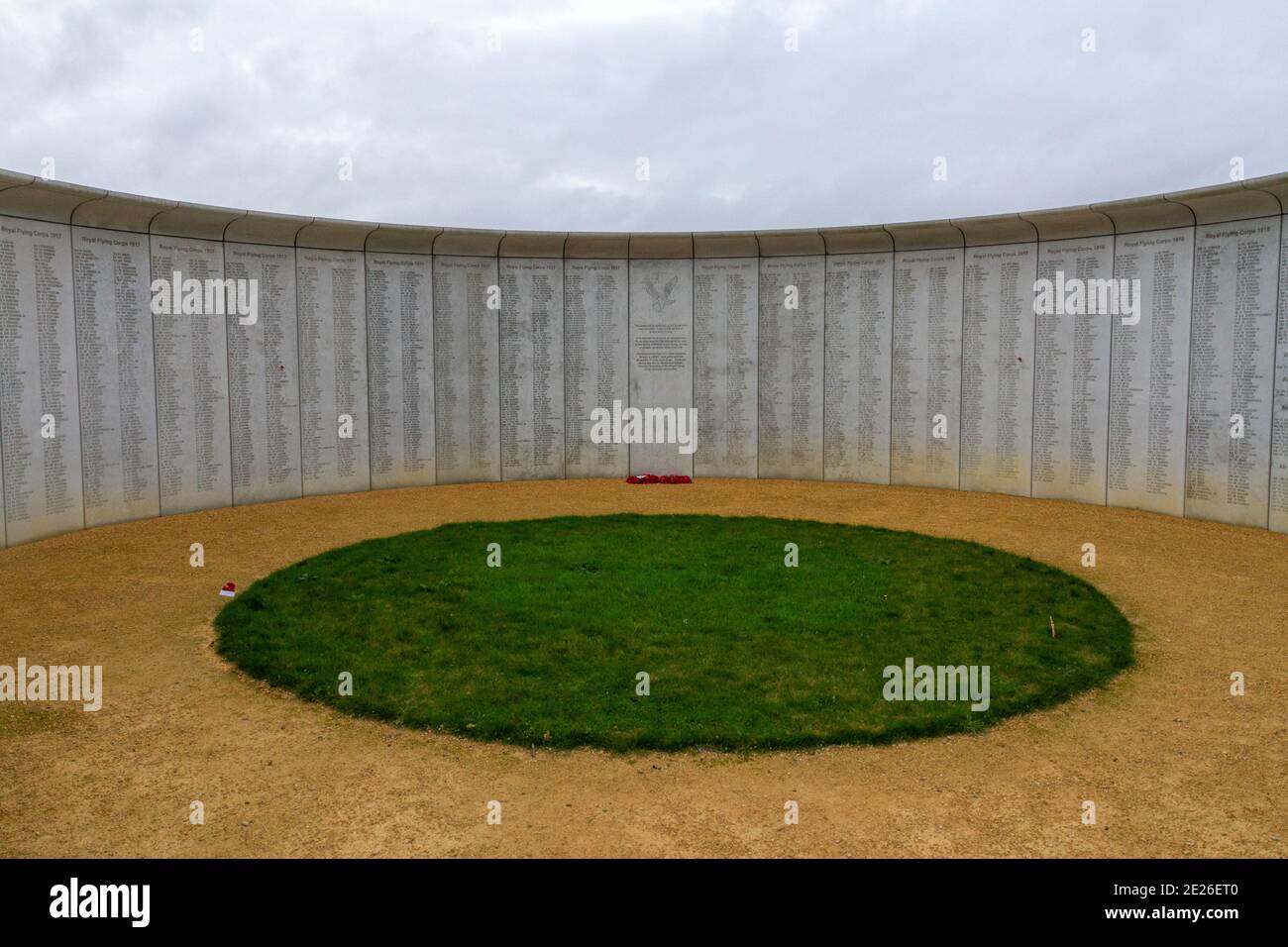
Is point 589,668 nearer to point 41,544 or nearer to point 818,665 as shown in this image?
point 818,665

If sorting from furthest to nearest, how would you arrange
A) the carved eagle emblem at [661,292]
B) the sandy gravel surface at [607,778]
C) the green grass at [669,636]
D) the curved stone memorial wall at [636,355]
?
1. the carved eagle emblem at [661,292]
2. the curved stone memorial wall at [636,355]
3. the green grass at [669,636]
4. the sandy gravel surface at [607,778]

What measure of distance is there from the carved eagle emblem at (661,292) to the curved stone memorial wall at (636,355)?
0.07 m

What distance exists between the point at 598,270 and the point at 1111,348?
1147 centimetres

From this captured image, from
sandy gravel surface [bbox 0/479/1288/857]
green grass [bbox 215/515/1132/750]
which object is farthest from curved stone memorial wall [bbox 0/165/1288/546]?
sandy gravel surface [bbox 0/479/1288/857]

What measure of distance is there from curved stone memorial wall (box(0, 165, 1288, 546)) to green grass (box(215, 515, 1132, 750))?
5971 mm

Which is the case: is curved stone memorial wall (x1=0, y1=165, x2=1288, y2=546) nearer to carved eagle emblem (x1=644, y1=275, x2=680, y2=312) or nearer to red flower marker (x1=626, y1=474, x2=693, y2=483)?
carved eagle emblem (x1=644, y1=275, x2=680, y2=312)

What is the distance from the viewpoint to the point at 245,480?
17703mm

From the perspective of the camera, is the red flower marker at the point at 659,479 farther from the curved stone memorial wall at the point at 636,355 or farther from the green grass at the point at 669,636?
the green grass at the point at 669,636

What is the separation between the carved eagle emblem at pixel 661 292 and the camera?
21.3 meters

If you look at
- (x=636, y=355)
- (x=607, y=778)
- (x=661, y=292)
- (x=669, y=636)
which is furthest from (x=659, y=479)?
(x=607, y=778)

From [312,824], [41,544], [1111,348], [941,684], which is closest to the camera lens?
[312,824]

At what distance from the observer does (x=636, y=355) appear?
70.2 ft

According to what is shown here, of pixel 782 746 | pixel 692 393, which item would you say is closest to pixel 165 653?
pixel 782 746

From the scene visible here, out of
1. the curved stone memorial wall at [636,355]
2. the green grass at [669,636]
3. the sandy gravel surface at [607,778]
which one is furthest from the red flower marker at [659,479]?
the sandy gravel surface at [607,778]
